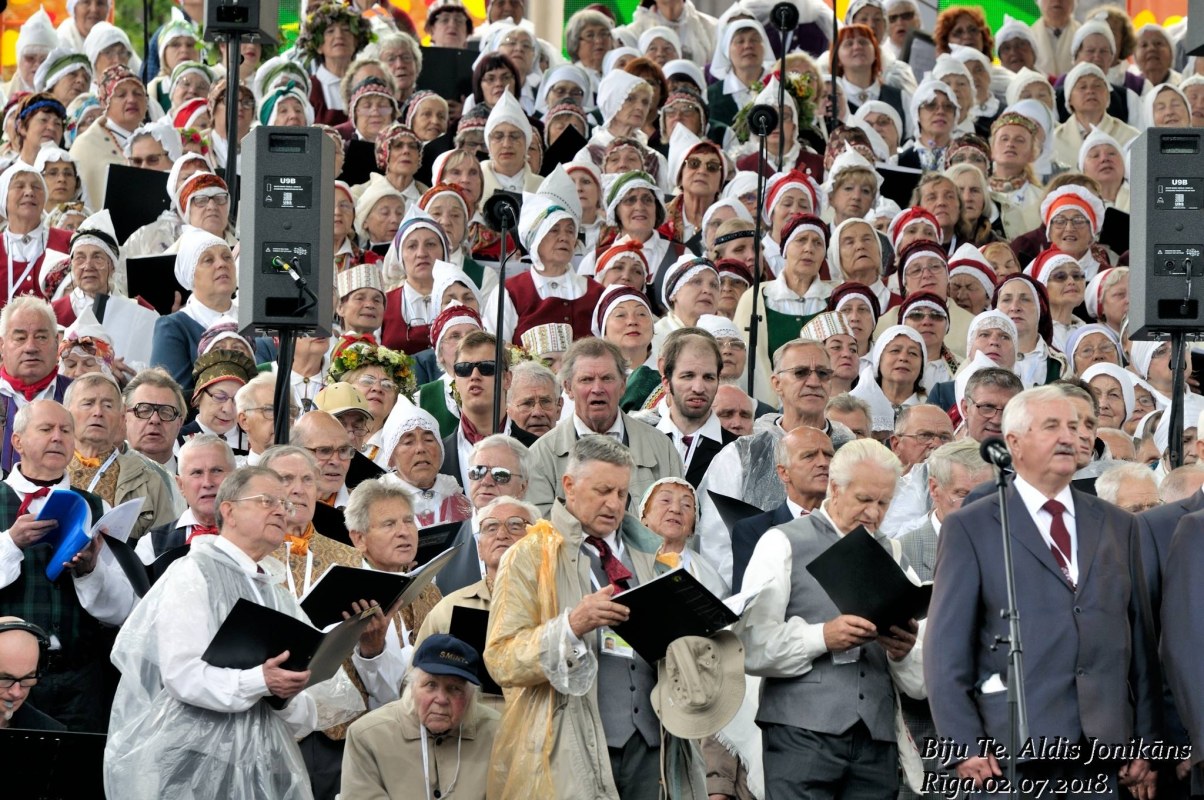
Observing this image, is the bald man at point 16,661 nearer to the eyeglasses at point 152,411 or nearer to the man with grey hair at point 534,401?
the eyeglasses at point 152,411

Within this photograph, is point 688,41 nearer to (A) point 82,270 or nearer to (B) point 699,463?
(A) point 82,270

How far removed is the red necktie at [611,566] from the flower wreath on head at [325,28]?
378 inches

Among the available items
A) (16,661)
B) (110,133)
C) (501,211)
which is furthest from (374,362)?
(110,133)

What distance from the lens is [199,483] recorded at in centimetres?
772

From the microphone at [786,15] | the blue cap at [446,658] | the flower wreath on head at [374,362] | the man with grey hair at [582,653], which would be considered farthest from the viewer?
the microphone at [786,15]

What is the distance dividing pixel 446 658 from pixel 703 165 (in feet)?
24.9

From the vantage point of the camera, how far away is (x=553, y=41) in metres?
20.5

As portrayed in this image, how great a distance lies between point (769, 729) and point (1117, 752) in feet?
3.91

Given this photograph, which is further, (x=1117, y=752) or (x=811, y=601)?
(x=811, y=601)

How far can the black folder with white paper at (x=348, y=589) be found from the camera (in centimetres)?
670

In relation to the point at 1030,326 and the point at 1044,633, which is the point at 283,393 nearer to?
the point at 1044,633

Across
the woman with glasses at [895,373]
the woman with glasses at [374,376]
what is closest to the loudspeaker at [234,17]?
the woman with glasses at [374,376]

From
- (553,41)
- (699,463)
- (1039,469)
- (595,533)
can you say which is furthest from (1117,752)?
(553,41)

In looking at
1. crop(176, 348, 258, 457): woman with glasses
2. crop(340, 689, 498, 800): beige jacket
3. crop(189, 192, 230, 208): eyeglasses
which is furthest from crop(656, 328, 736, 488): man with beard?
crop(189, 192, 230, 208): eyeglasses
